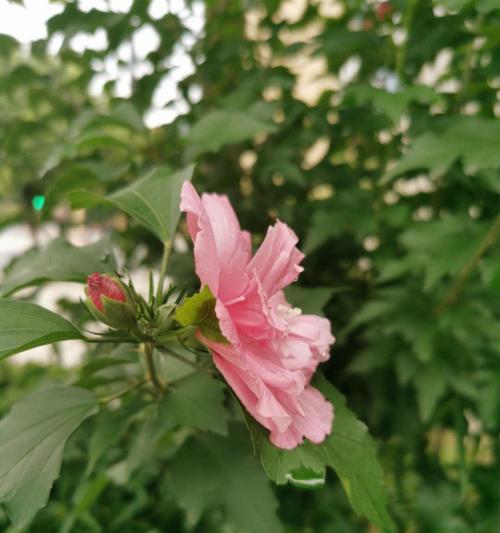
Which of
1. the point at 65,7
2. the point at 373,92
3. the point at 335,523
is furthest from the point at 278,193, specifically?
the point at 335,523

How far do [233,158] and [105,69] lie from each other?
0.83 feet

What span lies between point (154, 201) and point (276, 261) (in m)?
0.15

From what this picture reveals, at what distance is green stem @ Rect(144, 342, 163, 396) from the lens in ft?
1.52

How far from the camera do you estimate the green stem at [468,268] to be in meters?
0.63

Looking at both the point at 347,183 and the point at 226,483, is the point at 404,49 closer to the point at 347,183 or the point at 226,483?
the point at 347,183

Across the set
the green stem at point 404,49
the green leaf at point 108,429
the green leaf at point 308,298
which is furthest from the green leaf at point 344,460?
the green stem at point 404,49

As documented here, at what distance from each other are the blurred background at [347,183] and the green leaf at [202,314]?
19 centimetres

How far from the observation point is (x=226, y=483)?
56cm

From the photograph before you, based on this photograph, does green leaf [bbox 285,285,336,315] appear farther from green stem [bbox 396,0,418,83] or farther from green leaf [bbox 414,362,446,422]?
green stem [bbox 396,0,418,83]

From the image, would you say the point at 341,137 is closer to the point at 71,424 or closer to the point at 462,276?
the point at 462,276

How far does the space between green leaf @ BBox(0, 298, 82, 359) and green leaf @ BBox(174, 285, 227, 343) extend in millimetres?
97

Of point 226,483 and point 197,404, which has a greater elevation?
point 197,404

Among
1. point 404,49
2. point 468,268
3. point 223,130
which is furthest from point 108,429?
point 404,49

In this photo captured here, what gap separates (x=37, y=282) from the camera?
0.51m
